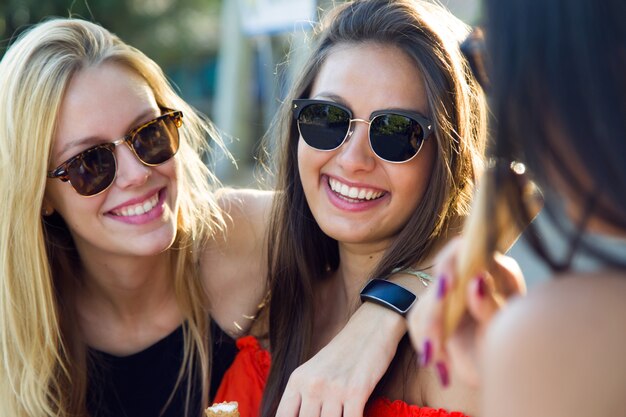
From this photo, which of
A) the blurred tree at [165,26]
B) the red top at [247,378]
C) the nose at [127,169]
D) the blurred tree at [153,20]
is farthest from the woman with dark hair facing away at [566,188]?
the blurred tree at [153,20]

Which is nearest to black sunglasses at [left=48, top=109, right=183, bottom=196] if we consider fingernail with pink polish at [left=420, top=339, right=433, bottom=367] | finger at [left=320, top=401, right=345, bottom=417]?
finger at [left=320, top=401, right=345, bottom=417]

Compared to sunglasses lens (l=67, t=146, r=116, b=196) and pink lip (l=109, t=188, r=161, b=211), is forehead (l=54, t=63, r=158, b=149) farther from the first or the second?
pink lip (l=109, t=188, r=161, b=211)

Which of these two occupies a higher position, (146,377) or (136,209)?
(136,209)

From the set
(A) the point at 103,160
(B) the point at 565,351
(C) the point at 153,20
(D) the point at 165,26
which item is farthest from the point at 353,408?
(D) the point at 165,26

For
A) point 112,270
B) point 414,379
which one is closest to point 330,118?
point 414,379

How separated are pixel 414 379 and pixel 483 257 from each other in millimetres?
1134

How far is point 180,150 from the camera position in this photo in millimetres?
3105

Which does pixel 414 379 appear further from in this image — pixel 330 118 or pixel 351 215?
pixel 330 118

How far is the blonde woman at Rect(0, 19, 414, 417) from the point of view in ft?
8.99

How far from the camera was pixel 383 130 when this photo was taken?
93.4 inches

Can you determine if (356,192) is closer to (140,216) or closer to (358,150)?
(358,150)

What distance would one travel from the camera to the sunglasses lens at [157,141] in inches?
110

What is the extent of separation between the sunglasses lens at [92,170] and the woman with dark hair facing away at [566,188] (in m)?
1.82

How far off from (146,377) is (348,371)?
1.16 m
